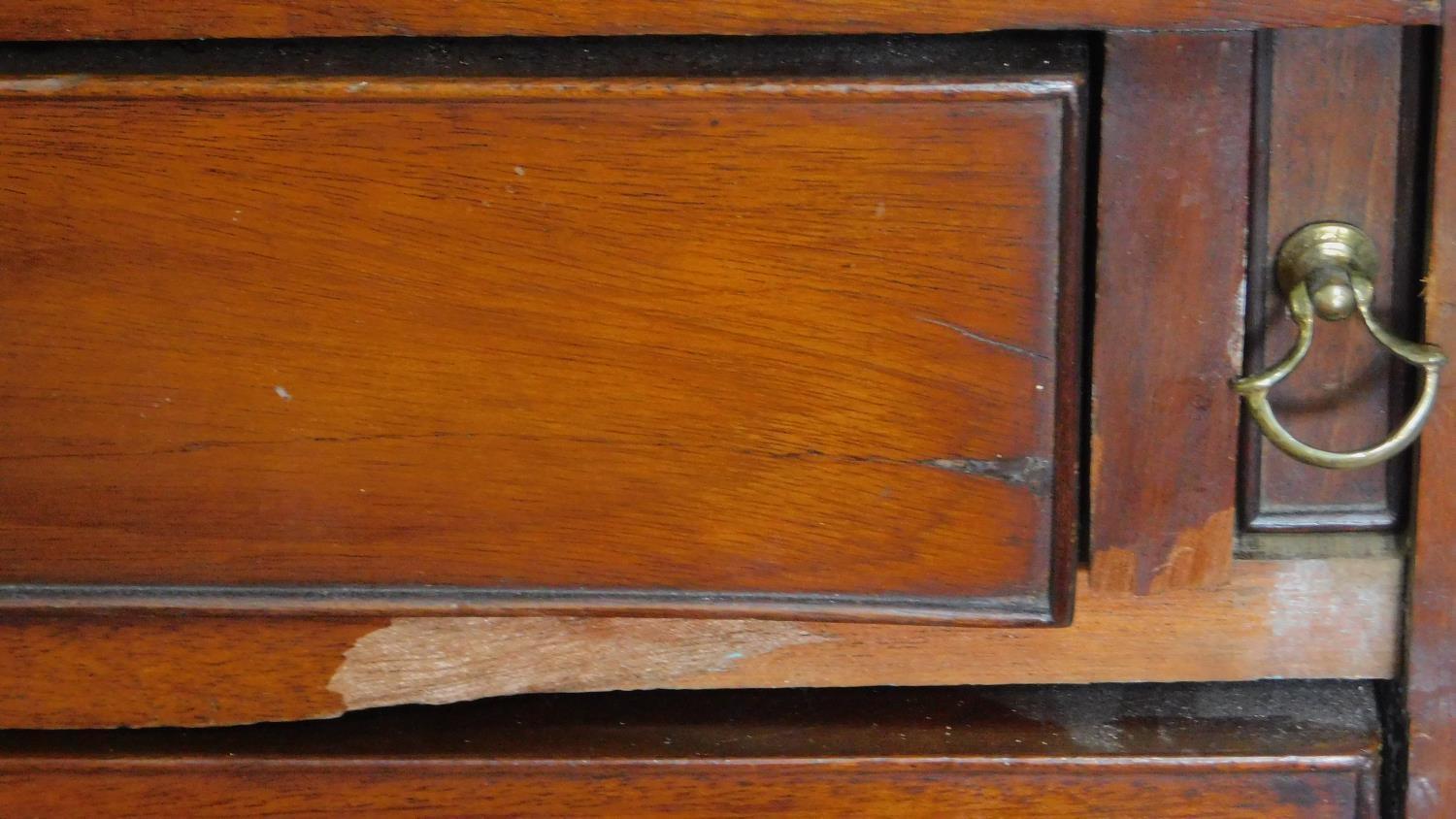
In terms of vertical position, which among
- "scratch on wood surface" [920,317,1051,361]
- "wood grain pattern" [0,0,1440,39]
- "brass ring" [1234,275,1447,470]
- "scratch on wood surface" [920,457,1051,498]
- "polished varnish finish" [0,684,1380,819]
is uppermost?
"wood grain pattern" [0,0,1440,39]

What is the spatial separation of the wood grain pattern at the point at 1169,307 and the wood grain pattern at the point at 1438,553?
0.07 meters

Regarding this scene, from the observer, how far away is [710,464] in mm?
456

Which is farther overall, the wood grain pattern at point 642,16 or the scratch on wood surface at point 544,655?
the scratch on wood surface at point 544,655

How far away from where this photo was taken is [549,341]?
45 centimetres

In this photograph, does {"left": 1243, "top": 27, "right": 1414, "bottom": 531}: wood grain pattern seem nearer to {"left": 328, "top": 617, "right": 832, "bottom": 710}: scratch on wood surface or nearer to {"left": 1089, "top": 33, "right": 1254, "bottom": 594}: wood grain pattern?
{"left": 1089, "top": 33, "right": 1254, "bottom": 594}: wood grain pattern

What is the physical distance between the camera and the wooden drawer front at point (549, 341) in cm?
42

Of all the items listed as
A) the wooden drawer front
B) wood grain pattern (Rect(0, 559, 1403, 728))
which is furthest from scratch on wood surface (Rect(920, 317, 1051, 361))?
wood grain pattern (Rect(0, 559, 1403, 728))

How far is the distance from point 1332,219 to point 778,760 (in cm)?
29

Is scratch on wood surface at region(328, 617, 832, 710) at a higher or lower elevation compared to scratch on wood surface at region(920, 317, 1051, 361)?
lower

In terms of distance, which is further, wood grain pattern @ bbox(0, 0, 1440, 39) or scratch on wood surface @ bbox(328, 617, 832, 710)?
scratch on wood surface @ bbox(328, 617, 832, 710)

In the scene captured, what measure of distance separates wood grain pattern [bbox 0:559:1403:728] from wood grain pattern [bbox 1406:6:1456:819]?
0.04 feet

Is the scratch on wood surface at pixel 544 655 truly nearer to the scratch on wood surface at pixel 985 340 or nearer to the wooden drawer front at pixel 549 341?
the wooden drawer front at pixel 549 341

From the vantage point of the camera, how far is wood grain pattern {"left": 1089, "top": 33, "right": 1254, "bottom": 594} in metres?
0.43

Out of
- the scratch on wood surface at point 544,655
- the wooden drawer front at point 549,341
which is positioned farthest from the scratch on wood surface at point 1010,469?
the scratch on wood surface at point 544,655
